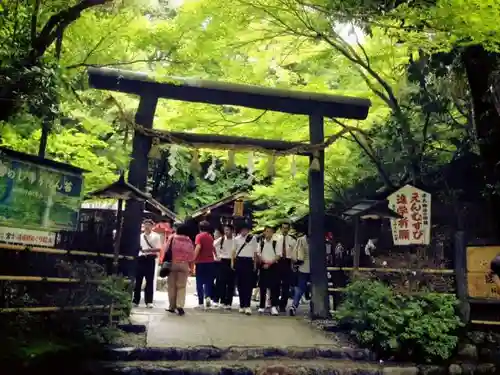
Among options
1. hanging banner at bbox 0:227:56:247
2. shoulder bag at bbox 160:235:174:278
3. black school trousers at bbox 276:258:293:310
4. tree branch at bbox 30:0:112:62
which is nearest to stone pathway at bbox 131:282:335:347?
black school trousers at bbox 276:258:293:310

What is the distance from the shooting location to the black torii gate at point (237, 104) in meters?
11.6

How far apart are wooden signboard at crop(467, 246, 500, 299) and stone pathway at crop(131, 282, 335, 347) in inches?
134

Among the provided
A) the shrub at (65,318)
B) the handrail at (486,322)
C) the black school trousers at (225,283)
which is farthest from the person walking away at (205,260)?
the handrail at (486,322)

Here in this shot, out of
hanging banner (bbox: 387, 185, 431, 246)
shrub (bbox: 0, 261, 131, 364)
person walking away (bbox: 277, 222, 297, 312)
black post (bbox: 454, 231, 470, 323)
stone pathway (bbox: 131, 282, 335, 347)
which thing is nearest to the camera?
shrub (bbox: 0, 261, 131, 364)

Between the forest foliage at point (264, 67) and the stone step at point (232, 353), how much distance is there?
406 cm

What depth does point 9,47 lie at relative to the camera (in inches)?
290

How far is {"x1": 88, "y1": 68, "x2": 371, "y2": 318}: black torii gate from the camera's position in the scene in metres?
11.6

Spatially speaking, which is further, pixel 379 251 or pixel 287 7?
pixel 379 251

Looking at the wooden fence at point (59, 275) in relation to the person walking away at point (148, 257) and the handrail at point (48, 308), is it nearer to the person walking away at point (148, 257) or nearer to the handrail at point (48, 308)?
the handrail at point (48, 308)

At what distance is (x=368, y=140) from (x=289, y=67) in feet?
11.6

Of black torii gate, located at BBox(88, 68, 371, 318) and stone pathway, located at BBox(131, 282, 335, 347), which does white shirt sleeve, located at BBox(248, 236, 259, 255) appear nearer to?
black torii gate, located at BBox(88, 68, 371, 318)

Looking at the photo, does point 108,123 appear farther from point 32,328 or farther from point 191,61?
point 32,328

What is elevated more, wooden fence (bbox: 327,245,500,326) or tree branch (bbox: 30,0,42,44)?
tree branch (bbox: 30,0,42,44)

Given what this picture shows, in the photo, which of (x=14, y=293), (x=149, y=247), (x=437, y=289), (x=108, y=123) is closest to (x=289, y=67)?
(x=108, y=123)
